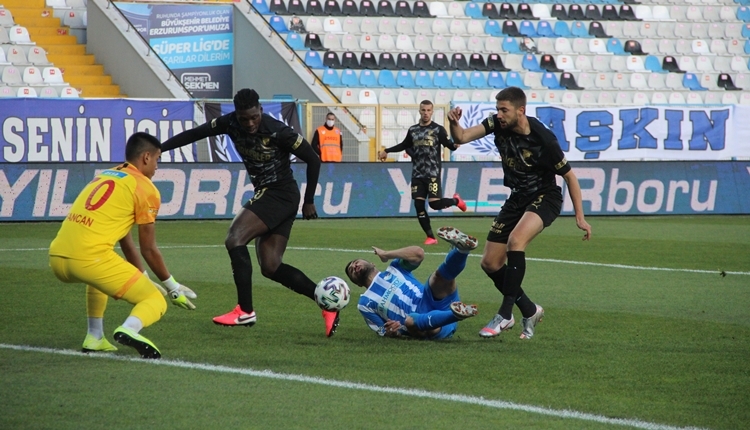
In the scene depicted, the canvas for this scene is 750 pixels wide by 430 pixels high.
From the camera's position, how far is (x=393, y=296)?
→ 25.8 ft

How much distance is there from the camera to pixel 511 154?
26.8 feet

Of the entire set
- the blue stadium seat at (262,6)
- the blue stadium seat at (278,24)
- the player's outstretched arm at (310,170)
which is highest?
the blue stadium seat at (262,6)

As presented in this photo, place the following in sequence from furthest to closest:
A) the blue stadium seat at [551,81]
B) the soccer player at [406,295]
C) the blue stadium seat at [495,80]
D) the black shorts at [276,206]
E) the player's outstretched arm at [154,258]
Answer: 1. the blue stadium seat at [551,81]
2. the blue stadium seat at [495,80]
3. the black shorts at [276,206]
4. the soccer player at [406,295]
5. the player's outstretched arm at [154,258]

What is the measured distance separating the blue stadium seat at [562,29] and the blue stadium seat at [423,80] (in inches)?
204

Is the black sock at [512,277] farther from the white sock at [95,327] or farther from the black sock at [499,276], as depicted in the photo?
the white sock at [95,327]

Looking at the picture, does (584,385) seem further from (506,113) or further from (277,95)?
(277,95)

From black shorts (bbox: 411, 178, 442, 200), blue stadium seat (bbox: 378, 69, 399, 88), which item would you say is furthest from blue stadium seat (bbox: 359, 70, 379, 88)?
black shorts (bbox: 411, 178, 442, 200)

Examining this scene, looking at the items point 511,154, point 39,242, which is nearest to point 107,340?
point 511,154

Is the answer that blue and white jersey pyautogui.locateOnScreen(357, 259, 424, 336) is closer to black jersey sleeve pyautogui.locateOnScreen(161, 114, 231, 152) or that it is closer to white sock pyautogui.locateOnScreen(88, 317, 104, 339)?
black jersey sleeve pyautogui.locateOnScreen(161, 114, 231, 152)

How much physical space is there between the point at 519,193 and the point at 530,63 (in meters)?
22.1

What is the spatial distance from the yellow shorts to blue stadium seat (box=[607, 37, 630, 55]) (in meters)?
26.4

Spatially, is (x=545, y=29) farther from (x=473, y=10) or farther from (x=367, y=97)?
(x=367, y=97)

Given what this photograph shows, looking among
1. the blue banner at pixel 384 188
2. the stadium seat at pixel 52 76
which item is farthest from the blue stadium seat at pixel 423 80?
the stadium seat at pixel 52 76

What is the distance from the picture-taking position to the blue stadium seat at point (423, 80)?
2819 centimetres
